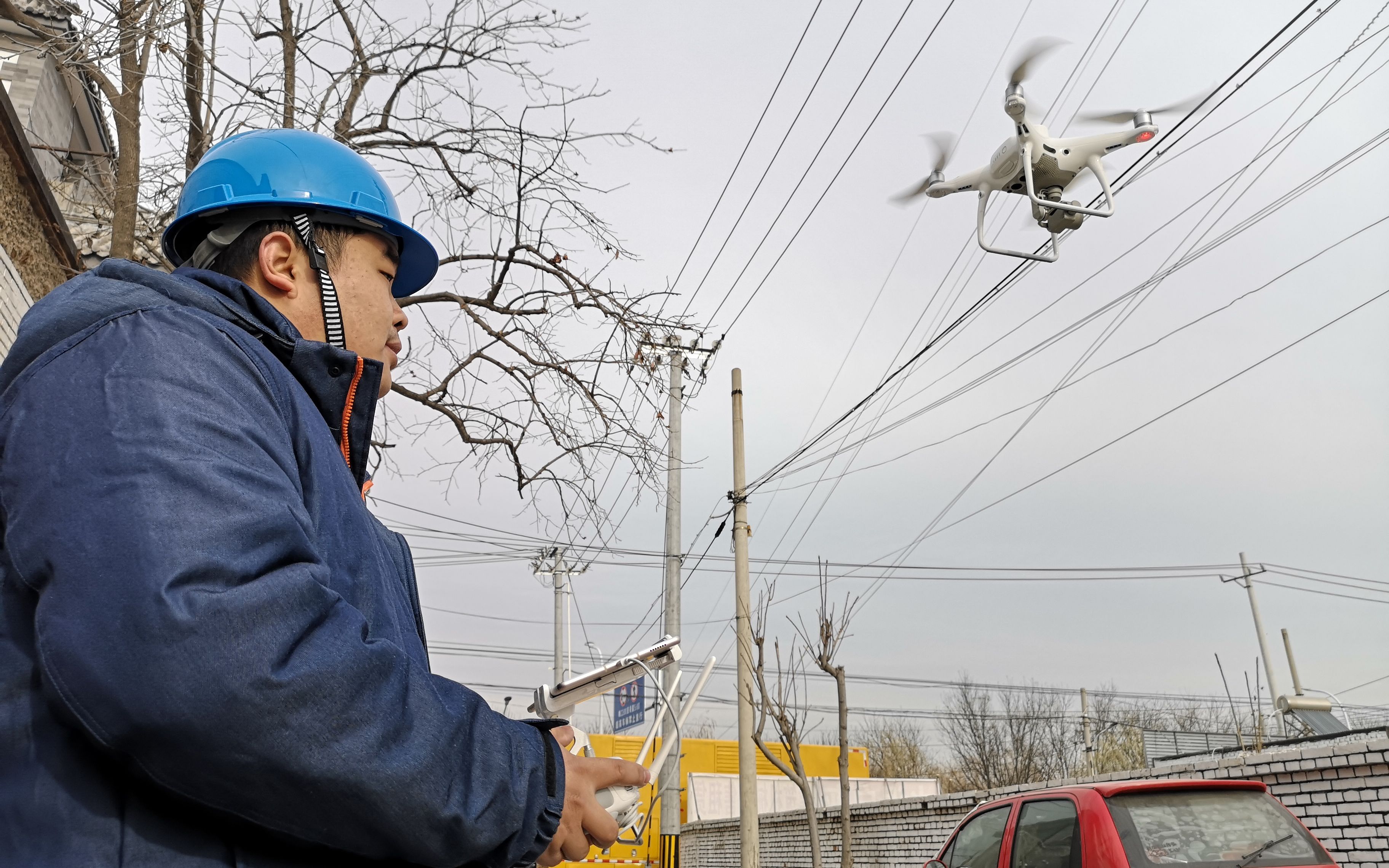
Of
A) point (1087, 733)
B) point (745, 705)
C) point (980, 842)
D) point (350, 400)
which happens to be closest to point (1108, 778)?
point (980, 842)

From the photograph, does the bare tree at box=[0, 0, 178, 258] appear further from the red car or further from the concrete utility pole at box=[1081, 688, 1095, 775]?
the concrete utility pole at box=[1081, 688, 1095, 775]

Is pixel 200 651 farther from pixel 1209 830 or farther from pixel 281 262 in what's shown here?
pixel 1209 830

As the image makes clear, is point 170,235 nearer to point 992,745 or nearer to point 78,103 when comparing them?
point 78,103

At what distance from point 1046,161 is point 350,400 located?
7120 millimetres

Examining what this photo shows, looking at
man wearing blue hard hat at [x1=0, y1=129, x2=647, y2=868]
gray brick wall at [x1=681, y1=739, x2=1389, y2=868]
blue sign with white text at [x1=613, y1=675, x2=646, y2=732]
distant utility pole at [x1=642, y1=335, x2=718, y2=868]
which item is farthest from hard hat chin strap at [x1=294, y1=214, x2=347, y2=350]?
blue sign with white text at [x1=613, y1=675, x2=646, y2=732]

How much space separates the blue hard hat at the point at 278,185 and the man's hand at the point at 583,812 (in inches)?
41.2

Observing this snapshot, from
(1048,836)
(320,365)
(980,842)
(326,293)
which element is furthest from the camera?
(980,842)

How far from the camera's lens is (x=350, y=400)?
5.00 ft

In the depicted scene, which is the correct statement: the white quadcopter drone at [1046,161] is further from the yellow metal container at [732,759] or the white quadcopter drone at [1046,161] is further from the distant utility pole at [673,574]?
the yellow metal container at [732,759]

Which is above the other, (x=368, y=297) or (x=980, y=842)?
(x=368, y=297)

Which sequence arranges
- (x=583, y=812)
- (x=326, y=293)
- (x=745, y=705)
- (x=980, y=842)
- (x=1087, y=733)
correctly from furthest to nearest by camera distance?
(x=1087, y=733) → (x=745, y=705) → (x=980, y=842) → (x=326, y=293) → (x=583, y=812)

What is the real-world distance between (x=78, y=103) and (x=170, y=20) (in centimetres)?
1623

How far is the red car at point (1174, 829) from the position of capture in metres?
5.64

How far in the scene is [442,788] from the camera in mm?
1110
